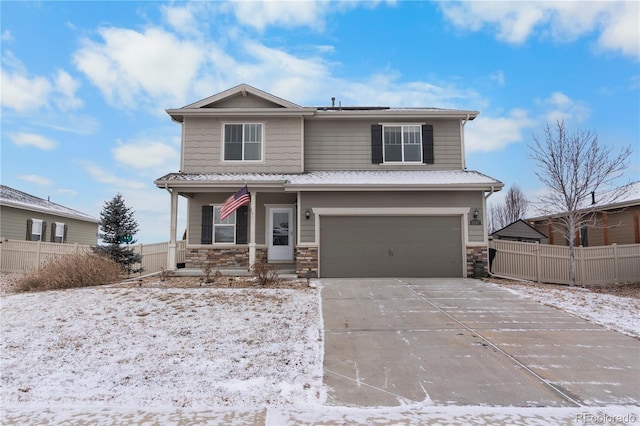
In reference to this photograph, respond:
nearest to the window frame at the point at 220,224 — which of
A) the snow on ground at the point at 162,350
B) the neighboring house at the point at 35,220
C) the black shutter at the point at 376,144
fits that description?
the snow on ground at the point at 162,350

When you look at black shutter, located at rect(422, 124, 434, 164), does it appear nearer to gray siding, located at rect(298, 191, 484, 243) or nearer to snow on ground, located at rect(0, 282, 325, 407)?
gray siding, located at rect(298, 191, 484, 243)

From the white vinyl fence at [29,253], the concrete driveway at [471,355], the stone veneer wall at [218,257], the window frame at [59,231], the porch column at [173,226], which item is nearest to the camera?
the concrete driveway at [471,355]

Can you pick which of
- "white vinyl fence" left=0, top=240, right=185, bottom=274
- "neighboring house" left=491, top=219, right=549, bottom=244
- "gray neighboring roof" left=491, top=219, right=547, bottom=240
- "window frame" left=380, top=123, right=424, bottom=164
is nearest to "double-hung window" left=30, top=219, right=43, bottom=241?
"white vinyl fence" left=0, top=240, right=185, bottom=274

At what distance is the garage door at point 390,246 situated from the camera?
11844 mm

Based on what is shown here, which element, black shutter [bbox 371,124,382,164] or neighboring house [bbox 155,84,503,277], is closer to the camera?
neighboring house [bbox 155,84,503,277]

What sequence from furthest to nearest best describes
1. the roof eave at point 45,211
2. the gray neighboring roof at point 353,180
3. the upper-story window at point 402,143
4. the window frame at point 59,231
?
the window frame at point 59,231
the roof eave at point 45,211
the upper-story window at point 402,143
the gray neighboring roof at point 353,180

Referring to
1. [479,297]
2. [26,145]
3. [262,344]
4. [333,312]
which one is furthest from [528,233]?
[26,145]

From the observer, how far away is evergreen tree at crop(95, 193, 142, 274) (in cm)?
1246

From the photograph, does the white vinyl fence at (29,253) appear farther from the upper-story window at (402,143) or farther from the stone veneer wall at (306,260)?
the upper-story window at (402,143)

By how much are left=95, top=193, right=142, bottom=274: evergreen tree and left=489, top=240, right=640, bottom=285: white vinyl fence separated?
40.5ft

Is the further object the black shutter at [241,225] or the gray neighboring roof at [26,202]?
the gray neighboring roof at [26,202]

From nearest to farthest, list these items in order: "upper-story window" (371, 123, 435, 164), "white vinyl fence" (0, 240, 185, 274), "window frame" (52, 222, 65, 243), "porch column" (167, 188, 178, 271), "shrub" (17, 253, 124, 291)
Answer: "shrub" (17, 253, 124, 291) → "porch column" (167, 188, 178, 271) → "upper-story window" (371, 123, 435, 164) → "white vinyl fence" (0, 240, 185, 274) → "window frame" (52, 222, 65, 243)

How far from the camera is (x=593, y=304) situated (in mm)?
8484

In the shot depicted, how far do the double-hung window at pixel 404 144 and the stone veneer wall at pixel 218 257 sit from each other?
6372 millimetres
